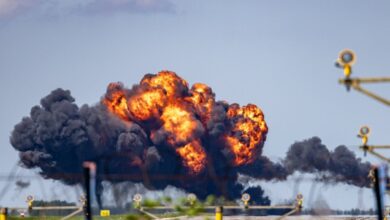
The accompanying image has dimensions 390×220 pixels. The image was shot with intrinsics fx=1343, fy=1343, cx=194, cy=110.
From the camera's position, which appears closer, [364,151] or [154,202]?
[154,202]

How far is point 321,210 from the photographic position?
449 ft

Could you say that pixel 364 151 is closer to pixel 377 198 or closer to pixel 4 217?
pixel 377 198

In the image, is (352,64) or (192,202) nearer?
(192,202)

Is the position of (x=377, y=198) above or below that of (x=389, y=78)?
below

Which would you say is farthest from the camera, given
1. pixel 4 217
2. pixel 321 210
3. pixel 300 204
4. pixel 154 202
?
pixel 321 210

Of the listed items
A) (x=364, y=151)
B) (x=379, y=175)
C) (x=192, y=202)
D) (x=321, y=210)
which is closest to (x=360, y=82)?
(x=379, y=175)

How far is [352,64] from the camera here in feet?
213

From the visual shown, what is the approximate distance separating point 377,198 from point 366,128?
22.1 meters

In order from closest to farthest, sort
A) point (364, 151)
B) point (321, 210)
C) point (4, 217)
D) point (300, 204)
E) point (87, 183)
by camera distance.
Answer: point (87, 183) < point (364, 151) < point (4, 217) < point (300, 204) < point (321, 210)

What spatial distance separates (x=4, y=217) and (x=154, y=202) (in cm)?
4481

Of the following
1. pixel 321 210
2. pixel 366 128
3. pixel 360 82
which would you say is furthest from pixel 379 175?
pixel 321 210

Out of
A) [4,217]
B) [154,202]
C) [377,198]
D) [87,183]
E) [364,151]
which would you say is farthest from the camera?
[4,217]

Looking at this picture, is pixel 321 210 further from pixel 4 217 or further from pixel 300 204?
pixel 4 217

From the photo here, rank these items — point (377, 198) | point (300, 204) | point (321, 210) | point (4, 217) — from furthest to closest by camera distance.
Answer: point (321, 210), point (300, 204), point (4, 217), point (377, 198)
